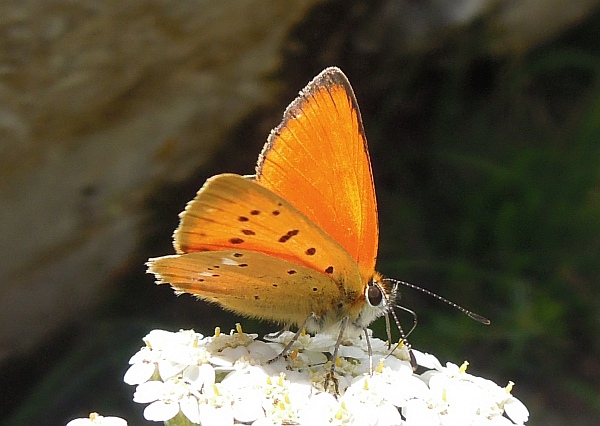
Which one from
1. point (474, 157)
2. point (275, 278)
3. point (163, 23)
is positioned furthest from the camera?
point (474, 157)

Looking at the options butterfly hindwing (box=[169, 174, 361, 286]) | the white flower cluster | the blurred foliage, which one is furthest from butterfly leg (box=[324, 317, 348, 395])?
the blurred foliage

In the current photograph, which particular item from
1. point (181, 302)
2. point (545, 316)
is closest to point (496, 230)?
point (545, 316)

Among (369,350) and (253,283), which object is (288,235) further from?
(369,350)

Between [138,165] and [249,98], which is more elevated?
[249,98]

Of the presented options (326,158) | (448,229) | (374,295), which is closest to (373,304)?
(374,295)

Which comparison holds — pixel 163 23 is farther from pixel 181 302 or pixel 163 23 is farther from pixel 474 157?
pixel 474 157

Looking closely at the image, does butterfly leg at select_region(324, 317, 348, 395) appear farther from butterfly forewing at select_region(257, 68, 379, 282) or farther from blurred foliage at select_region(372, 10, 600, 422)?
blurred foliage at select_region(372, 10, 600, 422)

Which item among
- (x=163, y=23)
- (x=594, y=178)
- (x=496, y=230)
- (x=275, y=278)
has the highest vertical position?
(x=163, y=23)

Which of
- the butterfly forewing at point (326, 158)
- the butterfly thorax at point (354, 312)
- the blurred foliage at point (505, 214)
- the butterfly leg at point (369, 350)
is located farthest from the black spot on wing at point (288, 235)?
the blurred foliage at point (505, 214)
